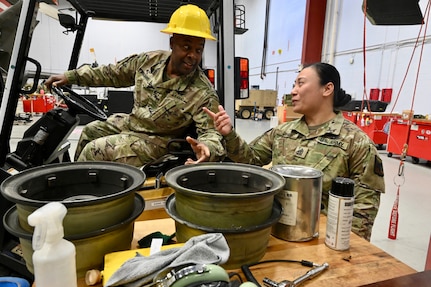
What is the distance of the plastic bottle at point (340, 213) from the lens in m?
0.94

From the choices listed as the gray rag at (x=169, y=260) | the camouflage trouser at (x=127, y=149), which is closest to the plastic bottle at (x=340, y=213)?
the gray rag at (x=169, y=260)

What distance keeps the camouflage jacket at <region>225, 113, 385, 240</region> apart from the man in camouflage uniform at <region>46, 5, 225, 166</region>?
45 cm

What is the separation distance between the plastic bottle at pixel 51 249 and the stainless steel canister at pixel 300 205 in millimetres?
666

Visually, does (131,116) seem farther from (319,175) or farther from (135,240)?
(319,175)

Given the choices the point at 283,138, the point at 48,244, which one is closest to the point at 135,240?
the point at 48,244

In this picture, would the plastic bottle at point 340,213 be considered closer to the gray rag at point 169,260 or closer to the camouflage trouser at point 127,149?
the gray rag at point 169,260

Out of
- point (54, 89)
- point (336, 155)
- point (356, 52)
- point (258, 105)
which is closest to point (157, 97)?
point (54, 89)

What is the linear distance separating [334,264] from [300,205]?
0.66ft

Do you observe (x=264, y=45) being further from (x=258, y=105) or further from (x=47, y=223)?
(x=47, y=223)

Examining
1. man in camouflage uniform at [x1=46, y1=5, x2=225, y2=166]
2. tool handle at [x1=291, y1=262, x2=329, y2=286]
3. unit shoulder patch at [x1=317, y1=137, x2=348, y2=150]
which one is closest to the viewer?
tool handle at [x1=291, y1=262, x2=329, y2=286]

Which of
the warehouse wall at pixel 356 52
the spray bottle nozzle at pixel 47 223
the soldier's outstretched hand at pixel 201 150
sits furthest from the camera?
the warehouse wall at pixel 356 52

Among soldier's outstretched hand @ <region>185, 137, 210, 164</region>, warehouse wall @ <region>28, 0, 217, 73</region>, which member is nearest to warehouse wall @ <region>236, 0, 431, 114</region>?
warehouse wall @ <region>28, 0, 217, 73</region>

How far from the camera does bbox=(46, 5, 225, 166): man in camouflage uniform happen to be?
2080 millimetres

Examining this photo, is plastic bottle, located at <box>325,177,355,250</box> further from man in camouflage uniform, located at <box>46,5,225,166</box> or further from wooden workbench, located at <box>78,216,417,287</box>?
man in camouflage uniform, located at <box>46,5,225,166</box>
